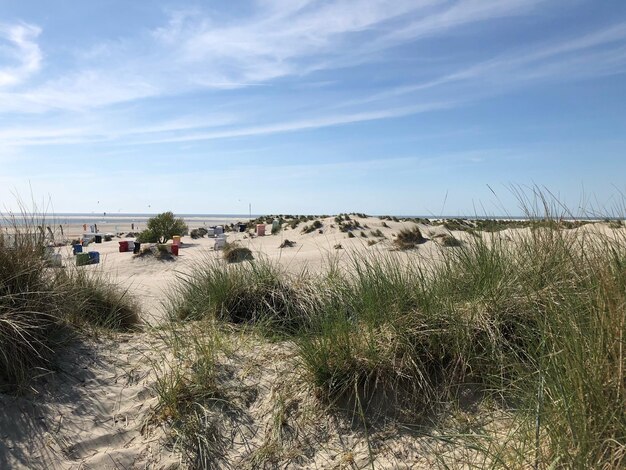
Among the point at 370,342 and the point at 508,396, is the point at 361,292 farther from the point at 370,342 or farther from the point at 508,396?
the point at 508,396

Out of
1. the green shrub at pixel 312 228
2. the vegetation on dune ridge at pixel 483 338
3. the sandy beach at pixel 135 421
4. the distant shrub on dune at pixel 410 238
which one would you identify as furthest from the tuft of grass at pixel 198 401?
the green shrub at pixel 312 228

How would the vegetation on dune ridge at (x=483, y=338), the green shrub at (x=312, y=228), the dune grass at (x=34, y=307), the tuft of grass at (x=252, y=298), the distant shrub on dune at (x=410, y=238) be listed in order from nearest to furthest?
the vegetation on dune ridge at (x=483, y=338) < the dune grass at (x=34, y=307) < the tuft of grass at (x=252, y=298) < the distant shrub on dune at (x=410, y=238) < the green shrub at (x=312, y=228)

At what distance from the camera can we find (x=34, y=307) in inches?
162

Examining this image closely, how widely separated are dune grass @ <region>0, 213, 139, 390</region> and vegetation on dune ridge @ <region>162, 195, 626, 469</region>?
94 centimetres

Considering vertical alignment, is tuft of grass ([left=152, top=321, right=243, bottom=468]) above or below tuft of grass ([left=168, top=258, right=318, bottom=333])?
below

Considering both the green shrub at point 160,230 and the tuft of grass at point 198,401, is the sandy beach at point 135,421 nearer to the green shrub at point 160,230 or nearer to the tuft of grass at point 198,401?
the tuft of grass at point 198,401

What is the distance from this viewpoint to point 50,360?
408 cm

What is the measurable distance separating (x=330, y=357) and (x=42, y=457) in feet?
6.48

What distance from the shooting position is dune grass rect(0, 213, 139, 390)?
3.75m

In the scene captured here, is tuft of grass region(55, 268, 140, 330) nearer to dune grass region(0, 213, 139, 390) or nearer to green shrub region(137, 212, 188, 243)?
dune grass region(0, 213, 139, 390)

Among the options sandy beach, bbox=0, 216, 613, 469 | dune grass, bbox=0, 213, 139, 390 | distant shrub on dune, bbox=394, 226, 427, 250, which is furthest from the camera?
distant shrub on dune, bbox=394, 226, 427, 250

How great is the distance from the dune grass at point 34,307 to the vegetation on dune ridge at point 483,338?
94 centimetres

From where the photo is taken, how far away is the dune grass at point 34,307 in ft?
12.3

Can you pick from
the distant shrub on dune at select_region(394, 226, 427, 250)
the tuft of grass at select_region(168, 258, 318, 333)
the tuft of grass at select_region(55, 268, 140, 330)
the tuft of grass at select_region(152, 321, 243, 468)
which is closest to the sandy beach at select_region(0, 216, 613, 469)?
the tuft of grass at select_region(152, 321, 243, 468)
